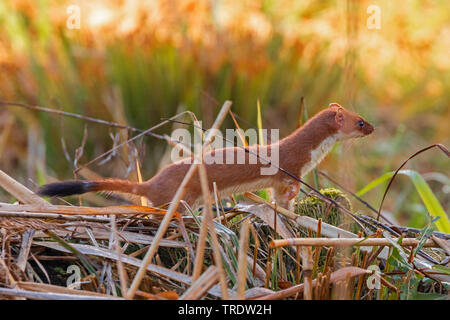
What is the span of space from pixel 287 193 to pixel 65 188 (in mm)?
890

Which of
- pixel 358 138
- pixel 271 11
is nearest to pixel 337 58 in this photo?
pixel 271 11

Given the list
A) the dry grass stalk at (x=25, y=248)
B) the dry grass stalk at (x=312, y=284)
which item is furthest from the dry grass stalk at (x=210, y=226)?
the dry grass stalk at (x=25, y=248)

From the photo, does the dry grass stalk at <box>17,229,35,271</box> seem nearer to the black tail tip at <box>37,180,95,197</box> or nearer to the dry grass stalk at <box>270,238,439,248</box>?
the black tail tip at <box>37,180,95,197</box>

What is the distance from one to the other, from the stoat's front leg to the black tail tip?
2.38 feet

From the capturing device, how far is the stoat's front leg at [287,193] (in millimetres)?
2506

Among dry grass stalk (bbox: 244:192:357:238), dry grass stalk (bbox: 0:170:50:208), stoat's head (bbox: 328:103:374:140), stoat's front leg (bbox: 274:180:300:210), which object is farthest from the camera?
stoat's head (bbox: 328:103:374:140)

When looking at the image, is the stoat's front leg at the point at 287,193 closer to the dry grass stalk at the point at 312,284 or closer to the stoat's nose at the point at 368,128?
the stoat's nose at the point at 368,128

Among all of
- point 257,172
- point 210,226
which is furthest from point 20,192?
point 257,172

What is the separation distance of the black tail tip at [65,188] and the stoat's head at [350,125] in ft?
3.38

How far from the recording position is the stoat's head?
263 cm

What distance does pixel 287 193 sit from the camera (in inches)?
102

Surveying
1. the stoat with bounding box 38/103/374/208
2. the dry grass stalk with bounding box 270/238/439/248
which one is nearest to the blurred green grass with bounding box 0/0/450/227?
the stoat with bounding box 38/103/374/208

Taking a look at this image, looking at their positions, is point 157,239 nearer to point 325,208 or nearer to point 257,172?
point 325,208
